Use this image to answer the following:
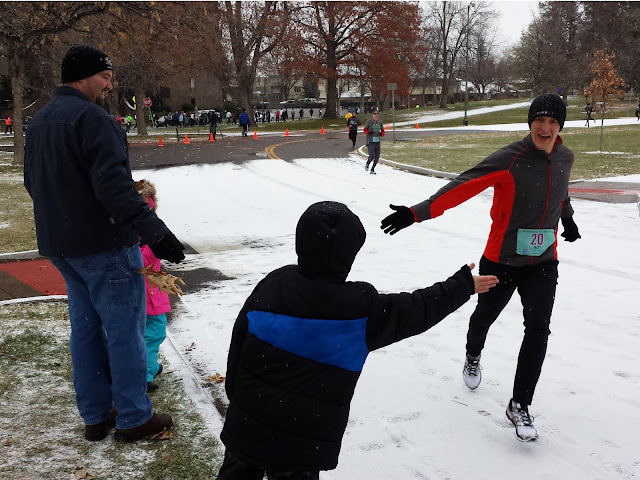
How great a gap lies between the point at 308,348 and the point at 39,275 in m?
5.95

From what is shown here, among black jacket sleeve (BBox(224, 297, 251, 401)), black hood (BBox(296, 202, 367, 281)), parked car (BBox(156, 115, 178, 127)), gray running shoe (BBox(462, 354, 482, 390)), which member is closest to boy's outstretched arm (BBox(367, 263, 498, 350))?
black hood (BBox(296, 202, 367, 281))

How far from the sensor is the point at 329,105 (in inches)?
2184

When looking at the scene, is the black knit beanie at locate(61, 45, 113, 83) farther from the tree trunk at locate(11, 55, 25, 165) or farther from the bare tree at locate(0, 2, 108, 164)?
the tree trunk at locate(11, 55, 25, 165)

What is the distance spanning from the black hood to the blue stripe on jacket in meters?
0.17

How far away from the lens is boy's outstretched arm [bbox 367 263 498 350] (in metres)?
2.14

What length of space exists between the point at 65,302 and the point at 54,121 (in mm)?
3384

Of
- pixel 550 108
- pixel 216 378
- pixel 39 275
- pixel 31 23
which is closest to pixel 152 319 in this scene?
pixel 216 378

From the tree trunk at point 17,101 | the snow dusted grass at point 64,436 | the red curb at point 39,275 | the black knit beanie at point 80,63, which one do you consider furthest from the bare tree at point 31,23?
the black knit beanie at point 80,63

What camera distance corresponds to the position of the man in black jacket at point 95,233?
9.30ft

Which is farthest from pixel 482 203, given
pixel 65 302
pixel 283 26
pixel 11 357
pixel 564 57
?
pixel 564 57

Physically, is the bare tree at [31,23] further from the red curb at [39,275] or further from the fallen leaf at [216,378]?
the fallen leaf at [216,378]

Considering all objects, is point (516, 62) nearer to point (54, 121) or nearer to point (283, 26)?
point (283, 26)

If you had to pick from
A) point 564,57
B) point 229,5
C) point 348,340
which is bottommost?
point 348,340


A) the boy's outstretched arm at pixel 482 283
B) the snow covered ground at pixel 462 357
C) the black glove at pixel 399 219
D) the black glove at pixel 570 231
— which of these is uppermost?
the black glove at pixel 399 219
